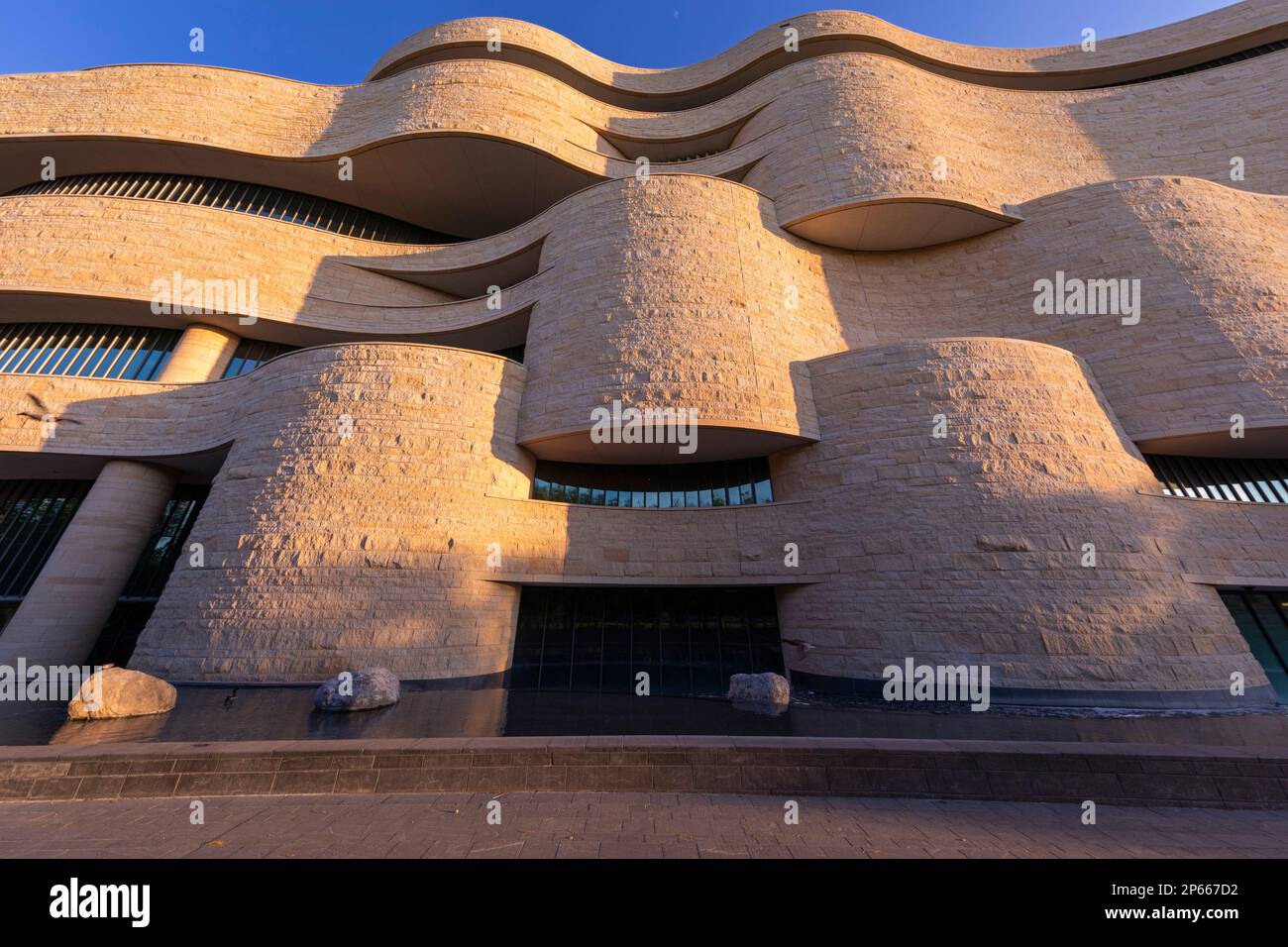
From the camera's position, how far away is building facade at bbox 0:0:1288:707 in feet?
34.2

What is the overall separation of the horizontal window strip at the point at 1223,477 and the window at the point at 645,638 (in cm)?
1119

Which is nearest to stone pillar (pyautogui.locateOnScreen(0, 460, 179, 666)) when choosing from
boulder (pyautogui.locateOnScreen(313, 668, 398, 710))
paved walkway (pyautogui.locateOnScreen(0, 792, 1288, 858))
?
boulder (pyautogui.locateOnScreen(313, 668, 398, 710))

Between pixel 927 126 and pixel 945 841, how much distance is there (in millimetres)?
24346

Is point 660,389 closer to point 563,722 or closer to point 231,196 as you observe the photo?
point 563,722

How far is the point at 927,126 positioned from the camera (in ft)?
61.4

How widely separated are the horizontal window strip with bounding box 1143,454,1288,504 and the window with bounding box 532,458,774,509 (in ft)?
34.7

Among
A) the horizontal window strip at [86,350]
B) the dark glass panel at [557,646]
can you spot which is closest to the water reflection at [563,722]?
the dark glass panel at [557,646]

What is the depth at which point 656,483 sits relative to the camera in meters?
14.6

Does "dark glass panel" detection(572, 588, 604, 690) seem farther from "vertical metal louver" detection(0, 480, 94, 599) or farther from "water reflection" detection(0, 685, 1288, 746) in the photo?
"vertical metal louver" detection(0, 480, 94, 599)

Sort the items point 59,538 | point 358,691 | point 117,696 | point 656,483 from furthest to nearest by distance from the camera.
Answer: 1. point 656,483
2. point 59,538
3. point 358,691
4. point 117,696

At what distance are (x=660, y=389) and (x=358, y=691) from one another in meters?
9.36

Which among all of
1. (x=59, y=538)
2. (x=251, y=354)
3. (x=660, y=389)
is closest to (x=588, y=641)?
(x=660, y=389)

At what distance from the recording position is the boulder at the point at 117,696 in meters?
6.74
